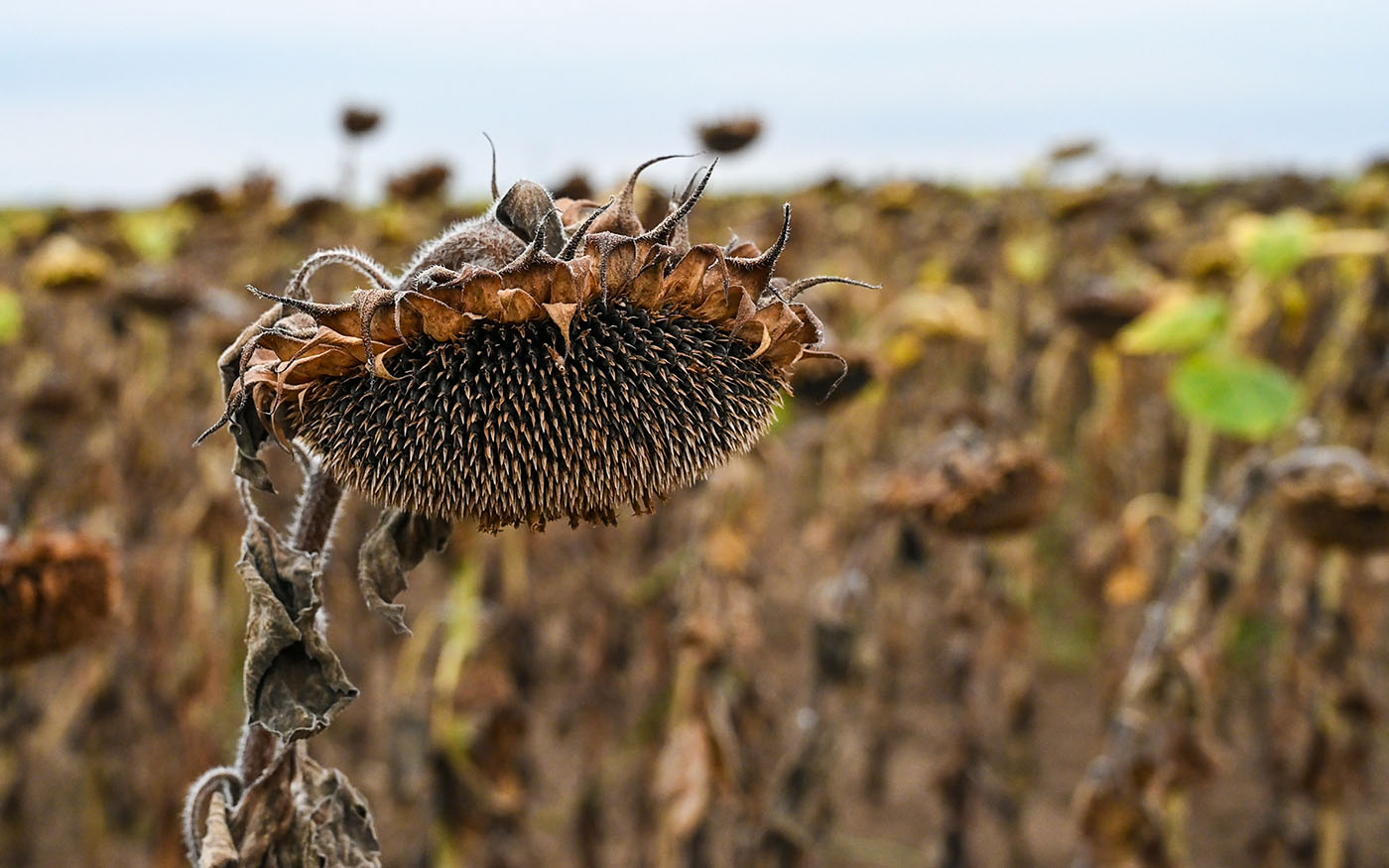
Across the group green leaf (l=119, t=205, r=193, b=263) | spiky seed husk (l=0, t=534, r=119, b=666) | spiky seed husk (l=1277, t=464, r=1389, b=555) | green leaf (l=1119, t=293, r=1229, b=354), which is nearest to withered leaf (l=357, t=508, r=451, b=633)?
spiky seed husk (l=0, t=534, r=119, b=666)

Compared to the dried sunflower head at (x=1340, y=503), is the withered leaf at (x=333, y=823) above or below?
above

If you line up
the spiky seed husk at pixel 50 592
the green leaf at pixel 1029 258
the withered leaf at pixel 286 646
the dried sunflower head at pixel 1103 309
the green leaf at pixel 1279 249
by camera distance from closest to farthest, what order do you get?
the withered leaf at pixel 286 646, the spiky seed husk at pixel 50 592, the green leaf at pixel 1279 249, the dried sunflower head at pixel 1103 309, the green leaf at pixel 1029 258

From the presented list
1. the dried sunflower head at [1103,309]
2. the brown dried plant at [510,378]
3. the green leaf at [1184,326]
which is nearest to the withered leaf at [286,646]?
the brown dried plant at [510,378]

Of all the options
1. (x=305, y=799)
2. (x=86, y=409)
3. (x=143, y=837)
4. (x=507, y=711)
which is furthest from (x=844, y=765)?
(x=305, y=799)

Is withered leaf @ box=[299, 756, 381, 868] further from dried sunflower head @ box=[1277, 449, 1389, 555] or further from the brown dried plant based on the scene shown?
dried sunflower head @ box=[1277, 449, 1389, 555]

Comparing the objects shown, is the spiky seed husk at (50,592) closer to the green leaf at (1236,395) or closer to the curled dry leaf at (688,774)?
the curled dry leaf at (688,774)

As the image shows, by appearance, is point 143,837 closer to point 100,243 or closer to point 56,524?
point 56,524

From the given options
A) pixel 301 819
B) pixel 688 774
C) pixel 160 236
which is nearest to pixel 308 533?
pixel 301 819
